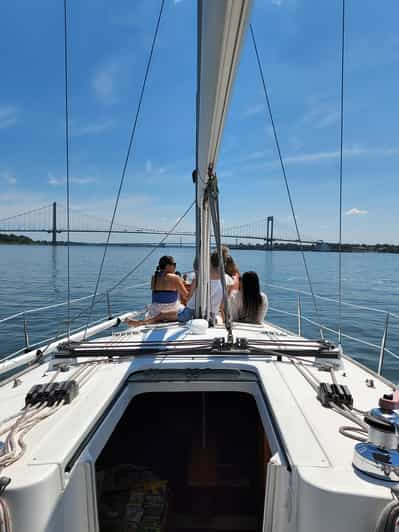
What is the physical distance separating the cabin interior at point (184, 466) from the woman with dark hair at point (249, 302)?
0.87 m

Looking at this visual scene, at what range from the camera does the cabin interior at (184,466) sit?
69.1 inches

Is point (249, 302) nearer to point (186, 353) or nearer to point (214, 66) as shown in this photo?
point (186, 353)

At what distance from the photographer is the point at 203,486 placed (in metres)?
2.14

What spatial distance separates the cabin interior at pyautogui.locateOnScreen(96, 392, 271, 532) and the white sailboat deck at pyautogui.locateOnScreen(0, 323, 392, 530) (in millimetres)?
423

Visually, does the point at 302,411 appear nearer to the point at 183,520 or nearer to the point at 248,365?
the point at 248,365

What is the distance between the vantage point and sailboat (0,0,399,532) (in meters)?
0.95

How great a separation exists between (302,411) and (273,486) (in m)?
0.36

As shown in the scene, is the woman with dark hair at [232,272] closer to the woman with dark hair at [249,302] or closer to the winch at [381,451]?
the woman with dark hair at [249,302]

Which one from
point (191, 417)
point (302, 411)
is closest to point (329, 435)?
point (302, 411)

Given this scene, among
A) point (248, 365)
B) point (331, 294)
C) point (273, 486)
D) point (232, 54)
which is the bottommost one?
point (331, 294)

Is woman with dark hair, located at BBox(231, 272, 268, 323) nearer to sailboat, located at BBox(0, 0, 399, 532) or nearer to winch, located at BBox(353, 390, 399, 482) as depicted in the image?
sailboat, located at BBox(0, 0, 399, 532)

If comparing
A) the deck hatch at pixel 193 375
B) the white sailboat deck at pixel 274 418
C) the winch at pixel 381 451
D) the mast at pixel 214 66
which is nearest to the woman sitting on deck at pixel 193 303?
the mast at pixel 214 66

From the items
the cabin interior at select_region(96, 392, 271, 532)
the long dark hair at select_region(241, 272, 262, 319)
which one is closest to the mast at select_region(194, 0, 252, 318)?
the long dark hair at select_region(241, 272, 262, 319)

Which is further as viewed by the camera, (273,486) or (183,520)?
(183,520)
